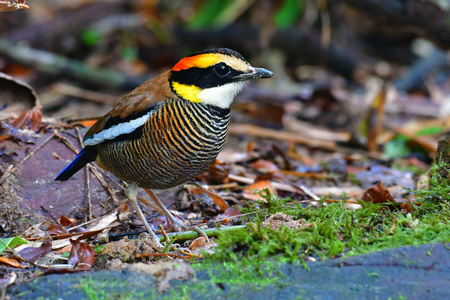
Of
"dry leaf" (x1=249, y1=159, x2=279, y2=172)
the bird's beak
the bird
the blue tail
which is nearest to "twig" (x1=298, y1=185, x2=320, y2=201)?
"dry leaf" (x1=249, y1=159, x2=279, y2=172)

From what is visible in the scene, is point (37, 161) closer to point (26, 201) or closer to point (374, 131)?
point (26, 201)

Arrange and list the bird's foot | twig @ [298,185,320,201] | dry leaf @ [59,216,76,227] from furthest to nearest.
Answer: twig @ [298,185,320,201] → dry leaf @ [59,216,76,227] → the bird's foot

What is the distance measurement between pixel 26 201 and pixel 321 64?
24.2ft

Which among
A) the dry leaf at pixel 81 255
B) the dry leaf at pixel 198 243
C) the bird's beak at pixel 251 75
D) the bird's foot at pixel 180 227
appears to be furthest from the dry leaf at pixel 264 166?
the dry leaf at pixel 81 255

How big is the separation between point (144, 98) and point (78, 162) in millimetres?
790

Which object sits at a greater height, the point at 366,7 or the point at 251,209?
the point at 366,7

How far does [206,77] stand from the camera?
3.99m

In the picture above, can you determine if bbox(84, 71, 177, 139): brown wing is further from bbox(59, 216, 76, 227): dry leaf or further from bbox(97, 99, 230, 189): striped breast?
bbox(59, 216, 76, 227): dry leaf

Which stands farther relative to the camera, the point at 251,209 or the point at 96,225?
the point at 96,225

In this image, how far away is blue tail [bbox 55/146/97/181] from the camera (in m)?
4.32

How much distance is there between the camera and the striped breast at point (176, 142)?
3877mm

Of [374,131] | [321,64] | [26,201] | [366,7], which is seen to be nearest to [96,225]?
[26,201]

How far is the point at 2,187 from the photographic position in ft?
14.0

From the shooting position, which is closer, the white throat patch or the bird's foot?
the bird's foot
